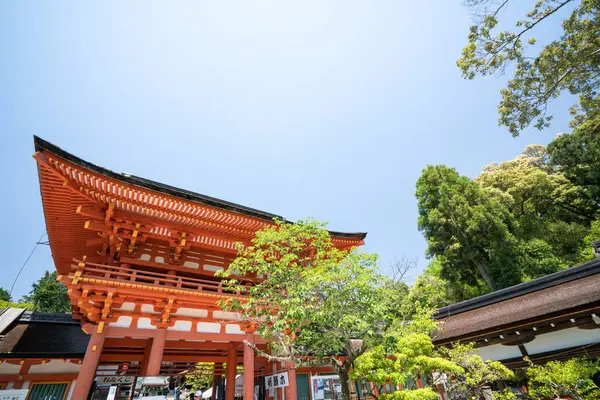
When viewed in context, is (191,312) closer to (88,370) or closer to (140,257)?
(140,257)

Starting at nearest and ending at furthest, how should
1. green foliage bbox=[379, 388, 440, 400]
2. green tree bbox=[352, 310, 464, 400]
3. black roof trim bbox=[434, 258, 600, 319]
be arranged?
green foliage bbox=[379, 388, 440, 400]
green tree bbox=[352, 310, 464, 400]
black roof trim bbox=[434, 258, 600, 319]

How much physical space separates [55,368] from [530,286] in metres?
16.5

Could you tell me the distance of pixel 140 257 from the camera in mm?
9359

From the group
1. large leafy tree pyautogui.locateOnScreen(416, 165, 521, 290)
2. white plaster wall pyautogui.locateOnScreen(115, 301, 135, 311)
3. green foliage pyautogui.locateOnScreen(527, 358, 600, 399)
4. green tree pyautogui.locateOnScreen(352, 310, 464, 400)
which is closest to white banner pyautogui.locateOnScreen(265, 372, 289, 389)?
green tree pyautogui.locateOnScreen(352, 310, 464, 400)

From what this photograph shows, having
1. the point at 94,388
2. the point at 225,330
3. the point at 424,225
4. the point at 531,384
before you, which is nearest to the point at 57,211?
the point at 94,388

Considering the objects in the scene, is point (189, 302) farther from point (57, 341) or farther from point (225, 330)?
point (57, 341)

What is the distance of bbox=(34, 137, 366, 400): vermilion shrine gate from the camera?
729cm

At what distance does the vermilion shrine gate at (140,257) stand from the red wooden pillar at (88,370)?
2cm

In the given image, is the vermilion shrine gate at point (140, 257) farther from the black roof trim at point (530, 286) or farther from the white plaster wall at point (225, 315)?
the black roof trim at point (530, 286)

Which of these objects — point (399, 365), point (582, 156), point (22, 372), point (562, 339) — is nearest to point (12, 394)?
point (22, 372)

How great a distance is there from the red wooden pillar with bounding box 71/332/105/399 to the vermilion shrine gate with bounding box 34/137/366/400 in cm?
2

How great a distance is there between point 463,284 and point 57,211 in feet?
86.8

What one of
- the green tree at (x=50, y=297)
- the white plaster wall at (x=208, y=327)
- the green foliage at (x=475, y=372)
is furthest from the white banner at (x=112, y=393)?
the green tree at (x=50, y=297)

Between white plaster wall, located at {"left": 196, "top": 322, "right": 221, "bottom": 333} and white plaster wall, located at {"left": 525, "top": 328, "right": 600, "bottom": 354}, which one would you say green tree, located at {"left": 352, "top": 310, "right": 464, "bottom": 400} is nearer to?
white plaster wall, located at {"left": 525, "top": 328, "right": 600, "bottom": 354}
